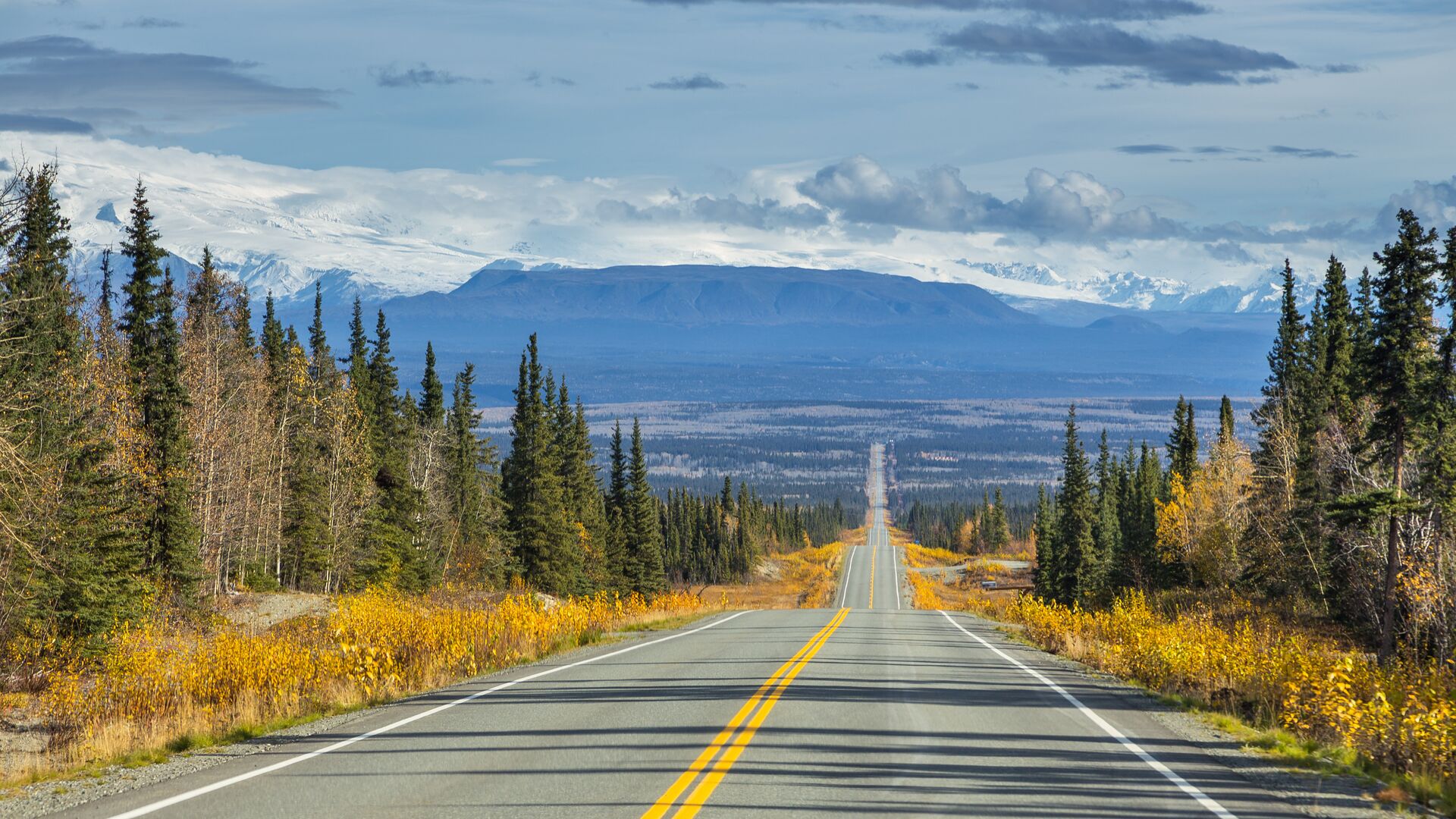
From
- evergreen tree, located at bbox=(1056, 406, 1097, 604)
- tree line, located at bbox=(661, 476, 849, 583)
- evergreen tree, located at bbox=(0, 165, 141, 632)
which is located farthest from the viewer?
tree line, located at bbox=(661, 476, 849, 583)

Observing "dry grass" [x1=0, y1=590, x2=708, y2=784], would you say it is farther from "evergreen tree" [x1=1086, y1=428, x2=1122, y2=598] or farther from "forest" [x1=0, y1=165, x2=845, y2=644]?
"evergreen tree" [x1=1086, y1=428, x2=1122, y2=598]

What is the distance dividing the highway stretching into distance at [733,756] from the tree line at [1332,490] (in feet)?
56.5

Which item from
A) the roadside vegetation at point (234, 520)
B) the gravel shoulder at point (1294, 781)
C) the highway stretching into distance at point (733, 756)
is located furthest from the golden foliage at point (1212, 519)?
the gravel shoulder at point (1294, 781)

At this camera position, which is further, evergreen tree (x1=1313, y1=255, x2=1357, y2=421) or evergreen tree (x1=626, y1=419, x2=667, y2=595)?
evergreen tree (x1=626, y1=419, x2=667, y2=595)

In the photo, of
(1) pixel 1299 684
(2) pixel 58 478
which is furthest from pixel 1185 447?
(2) pixel 58 478

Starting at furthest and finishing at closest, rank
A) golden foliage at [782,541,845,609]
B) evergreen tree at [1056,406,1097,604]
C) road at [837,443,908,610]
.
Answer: golden foliage at [782,541,845,609], road at [837,443,908,610], evergreen tree at [1056,406,1097,604]

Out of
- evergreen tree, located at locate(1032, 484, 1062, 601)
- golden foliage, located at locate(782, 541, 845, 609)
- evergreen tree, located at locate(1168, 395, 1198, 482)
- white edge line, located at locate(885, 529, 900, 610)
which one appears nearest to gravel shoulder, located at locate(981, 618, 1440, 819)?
evergreen tree, located at locate(1032, 484, 1062, 601)

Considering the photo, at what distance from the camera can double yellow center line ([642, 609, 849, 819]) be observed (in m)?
9.20

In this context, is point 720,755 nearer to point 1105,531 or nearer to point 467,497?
point 467,497

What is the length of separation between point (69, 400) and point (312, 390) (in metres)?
27.4

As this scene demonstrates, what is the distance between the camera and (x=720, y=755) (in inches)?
445

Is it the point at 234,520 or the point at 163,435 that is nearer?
the point at 163,435

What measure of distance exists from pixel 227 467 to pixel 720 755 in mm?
43083

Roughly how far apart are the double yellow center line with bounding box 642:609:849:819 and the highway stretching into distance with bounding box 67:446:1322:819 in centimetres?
4
